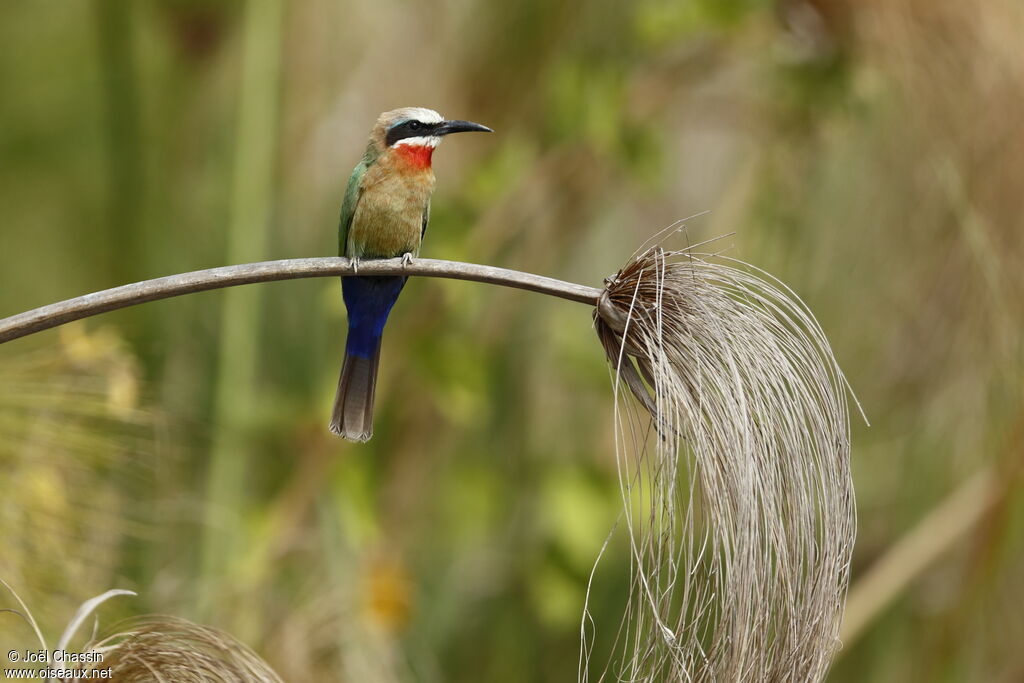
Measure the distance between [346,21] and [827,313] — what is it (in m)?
1.84

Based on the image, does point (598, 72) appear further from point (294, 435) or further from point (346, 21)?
point (294, 435)

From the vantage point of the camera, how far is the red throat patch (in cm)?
297

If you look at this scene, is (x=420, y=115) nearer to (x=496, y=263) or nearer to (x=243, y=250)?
(x=243, y=250)

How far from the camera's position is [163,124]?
11.5 ft

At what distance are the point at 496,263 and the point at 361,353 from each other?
1.20 m

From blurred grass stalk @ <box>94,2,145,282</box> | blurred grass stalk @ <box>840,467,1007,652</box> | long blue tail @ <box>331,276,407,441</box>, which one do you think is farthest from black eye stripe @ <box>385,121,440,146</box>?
blurred grass stalk @ <box>840,467,1007,652</box>

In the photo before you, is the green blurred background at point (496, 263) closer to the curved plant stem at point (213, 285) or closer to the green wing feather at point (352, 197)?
the green wing feather at point (352, 197)

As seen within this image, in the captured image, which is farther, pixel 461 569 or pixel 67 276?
pixel 461 569

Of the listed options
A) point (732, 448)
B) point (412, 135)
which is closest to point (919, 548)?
point (412, 135)

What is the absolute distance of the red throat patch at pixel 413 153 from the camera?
9.74ft

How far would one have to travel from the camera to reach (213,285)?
1.53 m

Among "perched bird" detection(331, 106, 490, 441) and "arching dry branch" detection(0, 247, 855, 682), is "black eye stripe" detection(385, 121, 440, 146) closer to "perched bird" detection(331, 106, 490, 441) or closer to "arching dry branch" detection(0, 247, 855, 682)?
"perched bird" detection(331, 106, 490, 441)

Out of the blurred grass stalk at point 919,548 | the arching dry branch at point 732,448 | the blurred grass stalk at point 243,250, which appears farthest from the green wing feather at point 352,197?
the blurred grass stalk at point 919,548

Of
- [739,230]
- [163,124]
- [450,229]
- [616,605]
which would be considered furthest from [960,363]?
[163,124]
